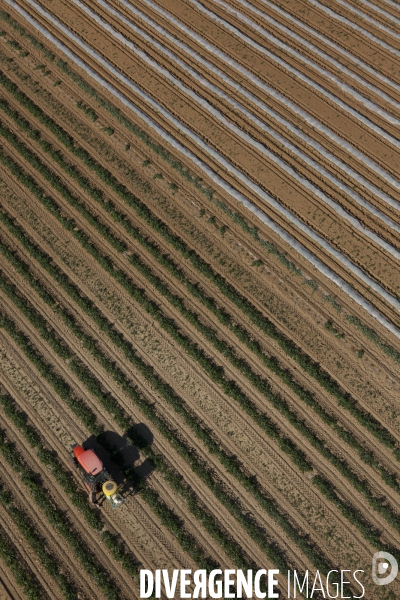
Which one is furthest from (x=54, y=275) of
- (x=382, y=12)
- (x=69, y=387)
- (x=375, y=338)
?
(x=382, y=12)

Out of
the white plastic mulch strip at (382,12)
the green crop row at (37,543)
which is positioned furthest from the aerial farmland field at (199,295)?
the white plastic mulch strip at (382,12)

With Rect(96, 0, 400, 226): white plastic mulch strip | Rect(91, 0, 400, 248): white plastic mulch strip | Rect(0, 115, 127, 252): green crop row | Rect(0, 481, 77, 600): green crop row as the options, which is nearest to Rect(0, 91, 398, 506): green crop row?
Rect(0, 115, 127, 252): green crop row

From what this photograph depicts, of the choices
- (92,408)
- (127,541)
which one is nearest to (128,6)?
(92,408)

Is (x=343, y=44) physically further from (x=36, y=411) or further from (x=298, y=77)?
(x=36, y=411)

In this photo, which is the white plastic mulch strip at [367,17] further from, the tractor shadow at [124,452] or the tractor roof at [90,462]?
the tractor roof at [90,462]

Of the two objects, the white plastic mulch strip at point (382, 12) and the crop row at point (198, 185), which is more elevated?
the white plastic mulch strip at point (382, 12)

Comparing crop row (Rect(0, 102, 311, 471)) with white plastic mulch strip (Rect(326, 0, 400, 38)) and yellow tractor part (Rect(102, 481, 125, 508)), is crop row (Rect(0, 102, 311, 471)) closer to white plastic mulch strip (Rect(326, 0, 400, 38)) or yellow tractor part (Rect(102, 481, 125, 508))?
yellow tractor part (Rect(102, 481, 125, 508))
